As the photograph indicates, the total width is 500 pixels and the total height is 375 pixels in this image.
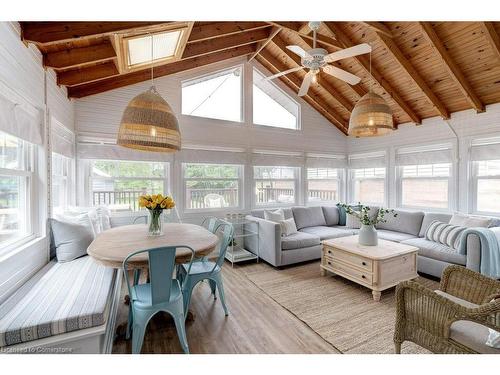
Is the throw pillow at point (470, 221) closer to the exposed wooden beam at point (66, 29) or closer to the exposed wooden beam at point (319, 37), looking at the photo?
the exposed wooden beam at point (319, 37)

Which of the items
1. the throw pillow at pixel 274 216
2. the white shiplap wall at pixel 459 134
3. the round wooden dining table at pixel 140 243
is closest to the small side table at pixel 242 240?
the throw pillow at pixel 274 216

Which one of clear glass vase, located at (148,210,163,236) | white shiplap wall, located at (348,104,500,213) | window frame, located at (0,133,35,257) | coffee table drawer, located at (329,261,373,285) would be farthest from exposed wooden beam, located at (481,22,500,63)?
window frame, located at (0,133,35,257)

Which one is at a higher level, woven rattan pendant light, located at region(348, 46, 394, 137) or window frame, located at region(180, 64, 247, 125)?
window frame, located at region(180, 64, 247, 125)

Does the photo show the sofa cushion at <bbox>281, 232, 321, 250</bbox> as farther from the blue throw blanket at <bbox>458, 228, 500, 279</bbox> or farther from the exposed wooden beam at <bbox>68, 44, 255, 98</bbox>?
the exposed wooden beam at <bbox>68, 44, 255, 98</bbox>

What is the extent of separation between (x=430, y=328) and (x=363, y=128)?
188cm

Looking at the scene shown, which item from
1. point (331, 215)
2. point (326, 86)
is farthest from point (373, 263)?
point (326, 86)

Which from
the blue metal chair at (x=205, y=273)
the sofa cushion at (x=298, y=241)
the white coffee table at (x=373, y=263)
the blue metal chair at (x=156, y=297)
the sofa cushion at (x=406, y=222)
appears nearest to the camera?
the blue metal chair at (x=156, y=297)

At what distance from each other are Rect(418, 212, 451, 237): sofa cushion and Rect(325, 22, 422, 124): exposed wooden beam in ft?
5.75

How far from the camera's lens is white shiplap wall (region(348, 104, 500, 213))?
377 centimetres

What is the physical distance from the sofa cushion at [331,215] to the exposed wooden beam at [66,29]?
13.9 feet

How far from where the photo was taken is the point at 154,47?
278 centimetres

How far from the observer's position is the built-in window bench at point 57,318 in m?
1.40

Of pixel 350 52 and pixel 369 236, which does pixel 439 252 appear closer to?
pixel 369 236

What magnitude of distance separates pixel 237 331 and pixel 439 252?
2825 millimetres
